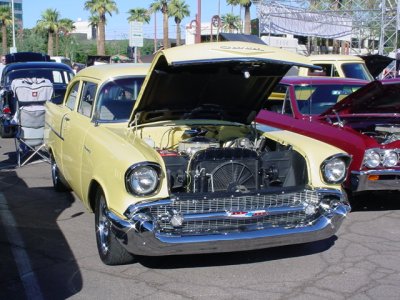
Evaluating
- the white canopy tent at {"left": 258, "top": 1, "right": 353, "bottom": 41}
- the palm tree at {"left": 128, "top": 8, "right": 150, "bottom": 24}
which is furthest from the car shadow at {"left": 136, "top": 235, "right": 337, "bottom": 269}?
the palm tree at {"left": 128, "top": 8, "right": 150, "bottom": 24}

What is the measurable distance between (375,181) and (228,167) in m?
1.96

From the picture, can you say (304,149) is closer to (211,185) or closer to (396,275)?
(211,185)

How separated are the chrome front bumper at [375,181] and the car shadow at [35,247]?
2981mm

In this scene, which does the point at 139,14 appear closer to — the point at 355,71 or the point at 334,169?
the point at 355,71

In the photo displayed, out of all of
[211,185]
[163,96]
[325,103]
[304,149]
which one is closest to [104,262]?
[211,185]

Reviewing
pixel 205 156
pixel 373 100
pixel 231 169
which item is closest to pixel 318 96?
pixel 373 100

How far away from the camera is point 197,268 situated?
4.59 metres

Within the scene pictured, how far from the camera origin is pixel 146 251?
409 centimetres

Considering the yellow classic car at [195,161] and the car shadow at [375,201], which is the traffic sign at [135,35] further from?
the car shadow at [375,201]

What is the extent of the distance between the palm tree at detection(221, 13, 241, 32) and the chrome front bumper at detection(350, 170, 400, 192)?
2405 inches

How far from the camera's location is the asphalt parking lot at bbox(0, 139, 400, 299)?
13.5 ft

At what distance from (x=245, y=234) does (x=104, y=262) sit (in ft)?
4.19

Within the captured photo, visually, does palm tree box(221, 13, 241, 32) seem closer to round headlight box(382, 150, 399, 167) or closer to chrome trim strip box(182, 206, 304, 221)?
round headlight box(382, 150, 399, 167)

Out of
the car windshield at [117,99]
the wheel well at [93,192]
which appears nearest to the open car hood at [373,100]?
the car windshield at [117,99]
